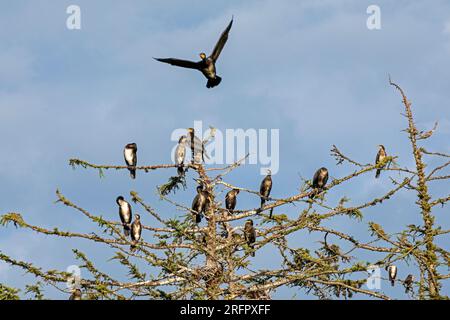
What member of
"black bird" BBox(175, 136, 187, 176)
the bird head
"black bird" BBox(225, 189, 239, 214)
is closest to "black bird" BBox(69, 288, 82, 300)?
"black bird" BBox(225, 189, 239, 214)

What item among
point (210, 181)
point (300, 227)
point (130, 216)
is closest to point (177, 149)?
point (130, 216)

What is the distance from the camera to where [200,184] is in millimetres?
22359

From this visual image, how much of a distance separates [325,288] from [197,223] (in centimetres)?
335

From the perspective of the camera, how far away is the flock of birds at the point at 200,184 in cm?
2123

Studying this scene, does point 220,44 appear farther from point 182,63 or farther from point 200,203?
point 200,203

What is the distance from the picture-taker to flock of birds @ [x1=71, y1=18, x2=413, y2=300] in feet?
69.7

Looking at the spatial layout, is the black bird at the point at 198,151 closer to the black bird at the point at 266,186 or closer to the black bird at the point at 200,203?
the black bird at the point at 200,203

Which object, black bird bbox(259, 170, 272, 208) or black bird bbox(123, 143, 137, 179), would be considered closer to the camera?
black bird bbox(259, 170, 272, 208)

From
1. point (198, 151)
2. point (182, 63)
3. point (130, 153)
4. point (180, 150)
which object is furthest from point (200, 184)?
point (130, 153)

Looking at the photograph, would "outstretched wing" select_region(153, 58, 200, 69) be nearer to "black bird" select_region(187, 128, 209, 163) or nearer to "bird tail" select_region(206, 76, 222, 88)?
"bird tail" select_region(206, 76, 222, 88)

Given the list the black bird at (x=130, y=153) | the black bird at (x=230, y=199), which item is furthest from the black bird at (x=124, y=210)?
the black bird at (x=230, y=199)

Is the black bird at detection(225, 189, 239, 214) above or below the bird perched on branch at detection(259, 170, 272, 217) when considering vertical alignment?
below

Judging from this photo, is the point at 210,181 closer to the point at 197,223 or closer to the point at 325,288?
the point at 197,223
